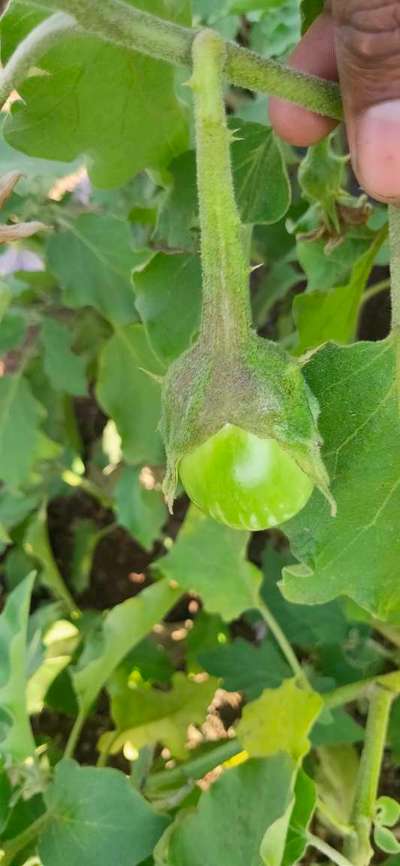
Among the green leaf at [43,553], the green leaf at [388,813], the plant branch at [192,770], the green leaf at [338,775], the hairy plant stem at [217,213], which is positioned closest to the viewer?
the hairy plant stem at [217,213]

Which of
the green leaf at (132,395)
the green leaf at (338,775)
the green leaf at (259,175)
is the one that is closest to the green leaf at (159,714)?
the green leaf at (338,775)

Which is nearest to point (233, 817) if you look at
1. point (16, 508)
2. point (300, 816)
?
point (300, 816)

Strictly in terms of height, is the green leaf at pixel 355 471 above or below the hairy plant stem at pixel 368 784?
above

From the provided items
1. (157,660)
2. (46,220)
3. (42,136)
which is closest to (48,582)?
(157,660)

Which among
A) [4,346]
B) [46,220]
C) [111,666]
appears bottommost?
[111,666]

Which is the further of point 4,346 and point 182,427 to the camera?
point 4,346

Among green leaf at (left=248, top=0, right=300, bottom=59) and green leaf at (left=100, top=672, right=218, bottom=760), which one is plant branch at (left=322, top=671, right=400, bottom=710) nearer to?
green leaf at (left=100, top=672, right=218, bottom=760)

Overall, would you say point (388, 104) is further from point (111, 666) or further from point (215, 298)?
point (111, 666)

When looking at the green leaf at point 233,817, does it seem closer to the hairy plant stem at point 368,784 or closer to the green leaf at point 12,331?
the hairy plant stem at point 368,784
